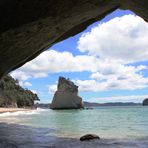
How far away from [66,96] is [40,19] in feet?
351

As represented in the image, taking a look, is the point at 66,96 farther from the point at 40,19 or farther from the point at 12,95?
the point at 40,19

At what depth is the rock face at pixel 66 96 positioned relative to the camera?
118188mm

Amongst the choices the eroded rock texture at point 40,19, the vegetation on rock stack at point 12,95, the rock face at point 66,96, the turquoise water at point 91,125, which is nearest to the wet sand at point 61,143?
the turquoise water at point 91,125

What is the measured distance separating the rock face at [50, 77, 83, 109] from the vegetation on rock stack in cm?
850

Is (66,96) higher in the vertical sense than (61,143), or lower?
higher

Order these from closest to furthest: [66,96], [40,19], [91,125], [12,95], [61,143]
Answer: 1. [40,19]
2. [61,143]
3. [91,125]
4. [12,95]
5. [66,96]

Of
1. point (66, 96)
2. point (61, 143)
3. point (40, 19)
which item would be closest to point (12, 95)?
point (66, 96)

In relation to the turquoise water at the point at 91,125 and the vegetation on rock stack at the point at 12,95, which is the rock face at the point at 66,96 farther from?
the turquoise water at the point at 91,125

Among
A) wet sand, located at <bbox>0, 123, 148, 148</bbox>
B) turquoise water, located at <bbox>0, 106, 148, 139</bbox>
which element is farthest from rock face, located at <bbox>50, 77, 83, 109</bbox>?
wet sand, located at <bbox>0, 123, 148, 148</bbox>

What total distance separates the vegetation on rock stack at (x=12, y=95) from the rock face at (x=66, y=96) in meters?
8.50

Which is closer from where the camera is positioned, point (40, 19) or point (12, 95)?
point (40, 19)

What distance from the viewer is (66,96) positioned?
388 ft

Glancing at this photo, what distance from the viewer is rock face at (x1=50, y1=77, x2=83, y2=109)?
A: 11819cm

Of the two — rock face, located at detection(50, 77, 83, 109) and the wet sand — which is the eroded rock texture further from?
rock face, located at detection(50, 77, 83, 109)
